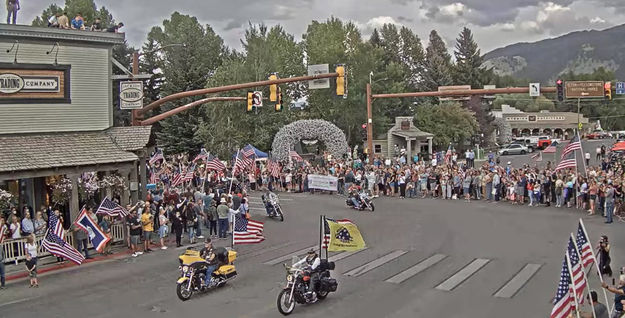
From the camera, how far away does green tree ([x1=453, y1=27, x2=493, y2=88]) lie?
86.7m

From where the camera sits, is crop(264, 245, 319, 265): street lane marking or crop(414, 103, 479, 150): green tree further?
crop(414, 103, 479, 150): green tree

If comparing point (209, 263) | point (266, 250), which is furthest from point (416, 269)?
point (209, 263)

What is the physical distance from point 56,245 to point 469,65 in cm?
7618

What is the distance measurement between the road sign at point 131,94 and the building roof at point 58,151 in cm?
152

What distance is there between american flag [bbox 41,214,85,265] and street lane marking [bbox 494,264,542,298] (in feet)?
40.1

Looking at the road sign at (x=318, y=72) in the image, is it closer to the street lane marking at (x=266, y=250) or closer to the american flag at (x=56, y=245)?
the street lane marking at (x=266, y=250)

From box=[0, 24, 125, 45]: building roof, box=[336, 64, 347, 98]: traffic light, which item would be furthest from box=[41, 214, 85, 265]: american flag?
box=[336, 64, 347, 98]: traffic light

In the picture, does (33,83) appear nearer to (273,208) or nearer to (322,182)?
(273,208)

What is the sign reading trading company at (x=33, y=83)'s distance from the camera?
2197 cm

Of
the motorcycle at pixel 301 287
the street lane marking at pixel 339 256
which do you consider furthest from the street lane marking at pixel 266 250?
the motorcycle at pixel 301 287

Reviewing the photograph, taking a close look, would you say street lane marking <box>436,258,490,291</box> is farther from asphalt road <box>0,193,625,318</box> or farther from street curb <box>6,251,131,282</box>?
street curb <box>6,251,131,282</box>

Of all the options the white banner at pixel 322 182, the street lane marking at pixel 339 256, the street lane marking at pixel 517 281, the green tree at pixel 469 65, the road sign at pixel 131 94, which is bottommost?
the street lane marking at pixel 517 281

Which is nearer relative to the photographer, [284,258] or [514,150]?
[284,258]

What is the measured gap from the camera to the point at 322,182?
37.4 m
